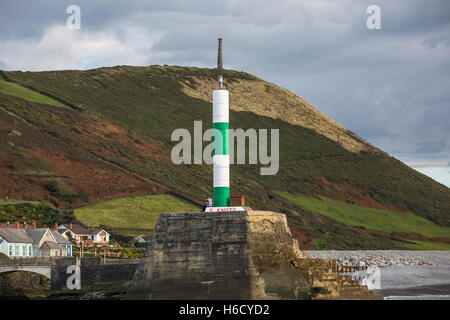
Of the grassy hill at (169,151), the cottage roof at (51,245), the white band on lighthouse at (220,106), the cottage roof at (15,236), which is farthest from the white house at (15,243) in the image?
the white band on lighthouse at (220,106)

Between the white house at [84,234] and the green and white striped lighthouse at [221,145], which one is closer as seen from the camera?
the green and white striped lighthouse at [221,145]

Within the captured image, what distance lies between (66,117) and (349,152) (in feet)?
220

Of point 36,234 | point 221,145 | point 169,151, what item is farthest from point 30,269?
point 169,151

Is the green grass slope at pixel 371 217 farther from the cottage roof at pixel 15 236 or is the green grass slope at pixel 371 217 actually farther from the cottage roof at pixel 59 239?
the cottage roof at pixel 15 236

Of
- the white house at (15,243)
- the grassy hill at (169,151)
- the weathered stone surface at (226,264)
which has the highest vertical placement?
the grassy hill at (169,151)

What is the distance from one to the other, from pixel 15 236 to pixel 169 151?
58.9 meters

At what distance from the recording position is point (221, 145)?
39.8m

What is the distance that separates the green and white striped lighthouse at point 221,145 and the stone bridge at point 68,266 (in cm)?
1249

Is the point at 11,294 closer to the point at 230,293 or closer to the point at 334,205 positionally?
the point at 230,293

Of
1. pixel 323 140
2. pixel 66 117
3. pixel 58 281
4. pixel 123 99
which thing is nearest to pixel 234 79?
pixel 323 140

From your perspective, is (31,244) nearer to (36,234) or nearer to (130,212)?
(36,234)

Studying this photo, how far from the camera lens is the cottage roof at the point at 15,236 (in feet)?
196

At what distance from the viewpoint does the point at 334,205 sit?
125 metres
